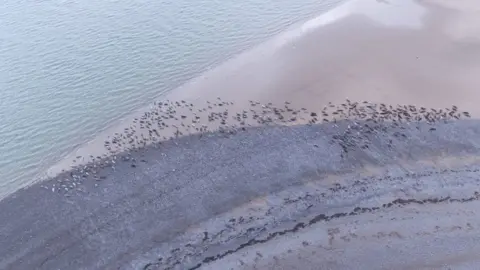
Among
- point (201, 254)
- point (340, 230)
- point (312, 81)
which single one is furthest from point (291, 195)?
point (312, 81)

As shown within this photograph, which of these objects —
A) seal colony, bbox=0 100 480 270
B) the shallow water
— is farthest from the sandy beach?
the shallow water

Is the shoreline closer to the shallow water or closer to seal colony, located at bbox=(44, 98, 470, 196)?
seal colony, located at bbox=(44, 98, 470, 196)

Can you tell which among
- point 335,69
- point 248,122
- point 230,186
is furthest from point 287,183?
point 335,69

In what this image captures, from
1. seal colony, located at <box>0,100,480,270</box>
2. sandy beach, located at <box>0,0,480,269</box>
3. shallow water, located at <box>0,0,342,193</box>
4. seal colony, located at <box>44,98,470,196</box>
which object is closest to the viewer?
sandy beach, located at <box>0,0,480,269</box>

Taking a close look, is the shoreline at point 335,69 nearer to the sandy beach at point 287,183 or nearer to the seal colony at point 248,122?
the sandy beach at point 287,183

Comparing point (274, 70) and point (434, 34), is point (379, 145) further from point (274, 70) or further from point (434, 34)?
point (434, 34)

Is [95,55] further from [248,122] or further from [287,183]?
[287,183]
